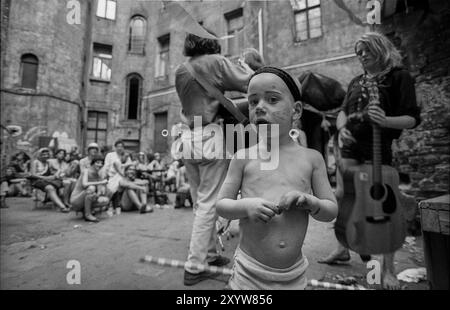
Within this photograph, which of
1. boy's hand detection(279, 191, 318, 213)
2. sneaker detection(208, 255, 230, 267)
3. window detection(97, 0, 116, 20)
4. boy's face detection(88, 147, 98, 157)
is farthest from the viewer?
boy's face detection(88, 147, 98, 157)

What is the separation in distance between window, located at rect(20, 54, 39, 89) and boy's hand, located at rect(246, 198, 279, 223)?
14.2 m

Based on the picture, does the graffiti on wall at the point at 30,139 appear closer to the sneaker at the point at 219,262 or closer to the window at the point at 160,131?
the window at the point at 160,131

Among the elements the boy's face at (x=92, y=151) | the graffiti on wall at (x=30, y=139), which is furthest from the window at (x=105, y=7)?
the graffiti on wall at (x=30, y=139)

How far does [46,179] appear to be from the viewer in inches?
220

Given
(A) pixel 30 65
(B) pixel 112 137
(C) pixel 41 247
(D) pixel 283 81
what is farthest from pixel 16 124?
(D) pixel 283 81

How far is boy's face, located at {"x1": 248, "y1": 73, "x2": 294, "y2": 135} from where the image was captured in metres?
0.85

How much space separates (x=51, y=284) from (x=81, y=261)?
1.32ft

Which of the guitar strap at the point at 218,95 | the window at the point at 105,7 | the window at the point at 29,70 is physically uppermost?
the window at the point at 29,70

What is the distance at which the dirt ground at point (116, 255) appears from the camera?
62.2 inches

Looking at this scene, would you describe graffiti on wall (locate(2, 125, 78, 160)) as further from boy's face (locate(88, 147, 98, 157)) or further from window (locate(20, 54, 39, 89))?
boy's face (locate(88, 147, 98, 157))

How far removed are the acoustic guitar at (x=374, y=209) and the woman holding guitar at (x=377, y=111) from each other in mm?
37

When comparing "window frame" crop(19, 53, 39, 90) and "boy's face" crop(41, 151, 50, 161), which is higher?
"window frame" crop(19, 53, 39, 90)

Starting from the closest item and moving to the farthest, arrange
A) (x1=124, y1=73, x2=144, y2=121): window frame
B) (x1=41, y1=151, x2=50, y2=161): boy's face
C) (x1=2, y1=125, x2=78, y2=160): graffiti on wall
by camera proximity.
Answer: (x1=41, y1=151, x2=50, y2=161): boy's face
(x1=2, y1=125, x2=78, y2=160): graffiti on wall
(x1=124, y1=73, x2=144, y2=121): window frame

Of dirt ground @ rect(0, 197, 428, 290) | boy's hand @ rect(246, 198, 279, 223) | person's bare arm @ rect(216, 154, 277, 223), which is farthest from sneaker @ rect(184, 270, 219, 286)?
boy's hand @ rect(246, 198, 279, 223)
